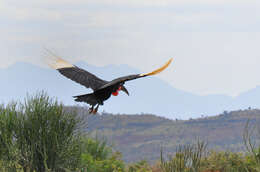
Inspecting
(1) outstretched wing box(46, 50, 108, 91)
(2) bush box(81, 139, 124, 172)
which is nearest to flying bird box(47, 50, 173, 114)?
(1) outstretched wing box(46, 50, 108, 91)

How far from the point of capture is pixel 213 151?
52.0 feet

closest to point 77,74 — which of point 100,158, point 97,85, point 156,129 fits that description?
point 97,85

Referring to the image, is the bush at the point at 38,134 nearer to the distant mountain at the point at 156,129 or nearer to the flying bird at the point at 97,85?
the flying bird at the point at 97,85

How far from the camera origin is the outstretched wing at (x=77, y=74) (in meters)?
10.7

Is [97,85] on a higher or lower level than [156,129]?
lower

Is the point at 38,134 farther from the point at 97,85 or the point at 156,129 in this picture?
the point at 156,129

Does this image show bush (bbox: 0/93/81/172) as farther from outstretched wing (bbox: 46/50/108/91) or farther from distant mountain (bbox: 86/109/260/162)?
distant mountain (bbox: 86/109/260/162)

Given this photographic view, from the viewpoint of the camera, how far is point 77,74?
11.6m

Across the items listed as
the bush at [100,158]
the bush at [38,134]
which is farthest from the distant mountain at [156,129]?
the bush at [38,134]

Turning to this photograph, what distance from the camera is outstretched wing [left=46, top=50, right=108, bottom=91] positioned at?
10.7 m

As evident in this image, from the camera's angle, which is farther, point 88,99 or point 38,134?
point 38,134

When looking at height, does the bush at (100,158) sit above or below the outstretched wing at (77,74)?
below

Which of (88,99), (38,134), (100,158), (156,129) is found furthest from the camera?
(156,129)

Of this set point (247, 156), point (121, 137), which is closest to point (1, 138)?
point (247, 156)
